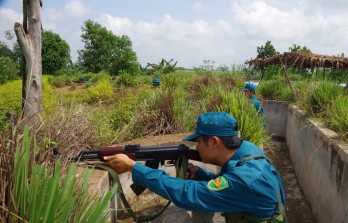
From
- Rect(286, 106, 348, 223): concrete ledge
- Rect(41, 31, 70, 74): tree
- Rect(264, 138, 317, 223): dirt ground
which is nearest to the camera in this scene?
Rect(286, 106, 348, 223): concrete ledge

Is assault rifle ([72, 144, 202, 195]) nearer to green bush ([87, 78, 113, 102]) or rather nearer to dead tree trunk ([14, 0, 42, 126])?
dead tree trunk ([14, 0, 42, 126])

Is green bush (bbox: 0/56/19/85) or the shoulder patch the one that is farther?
green bush (bbox: 0/56/19/85)

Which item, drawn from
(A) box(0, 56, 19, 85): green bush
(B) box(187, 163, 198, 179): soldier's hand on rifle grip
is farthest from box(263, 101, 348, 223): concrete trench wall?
(A) box(0, 56, 19, 85): green bush

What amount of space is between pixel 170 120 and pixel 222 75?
7.39 meters

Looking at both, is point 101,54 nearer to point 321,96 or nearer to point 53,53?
point 53,53

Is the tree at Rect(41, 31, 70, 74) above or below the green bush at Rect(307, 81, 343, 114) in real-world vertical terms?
above

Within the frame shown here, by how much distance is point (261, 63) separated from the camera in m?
15.9

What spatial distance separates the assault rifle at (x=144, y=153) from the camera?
245 centimetres

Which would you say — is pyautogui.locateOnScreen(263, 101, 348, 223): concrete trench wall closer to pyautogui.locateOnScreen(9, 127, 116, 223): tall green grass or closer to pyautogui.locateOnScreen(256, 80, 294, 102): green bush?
pyautogui.locateOnScreen(9, 127, 116, 223): tall green grass

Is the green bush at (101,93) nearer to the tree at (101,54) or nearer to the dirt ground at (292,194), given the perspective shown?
the dirt ground at (292,194)

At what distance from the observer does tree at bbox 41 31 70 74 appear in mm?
37188

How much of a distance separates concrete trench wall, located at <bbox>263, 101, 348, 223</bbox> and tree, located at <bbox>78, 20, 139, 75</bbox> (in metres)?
40.7

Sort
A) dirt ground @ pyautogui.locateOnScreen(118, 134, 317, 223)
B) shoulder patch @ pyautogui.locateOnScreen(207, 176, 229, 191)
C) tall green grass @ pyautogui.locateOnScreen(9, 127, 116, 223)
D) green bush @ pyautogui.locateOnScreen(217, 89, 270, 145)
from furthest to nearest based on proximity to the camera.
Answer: green bush @ pyautogui.locateOnScreen(217, 89, 270, 145) < dirt ground @ pyautogui.locateOnScreen(118, 134, 317, 223) < shoulder patch @ pyautogui.locateOnScreen(207, 176, 229, 191) < tall green grass @ pyautogui.locateOnScreen(9, 127, 116, 223)

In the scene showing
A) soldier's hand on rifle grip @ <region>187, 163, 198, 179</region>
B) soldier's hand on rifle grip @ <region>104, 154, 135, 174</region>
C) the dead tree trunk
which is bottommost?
soldier's hand on rifle grip @ <region>187, 163, 198, 179</region>
